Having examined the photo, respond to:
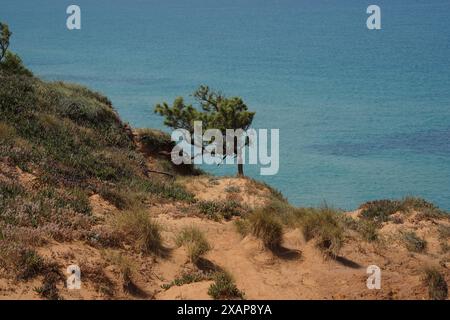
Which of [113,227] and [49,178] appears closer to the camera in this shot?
[113,227]

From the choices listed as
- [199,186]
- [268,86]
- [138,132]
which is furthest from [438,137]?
[199,186]

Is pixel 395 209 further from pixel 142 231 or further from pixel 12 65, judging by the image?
pixel 12 65

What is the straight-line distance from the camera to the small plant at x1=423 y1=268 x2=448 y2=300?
12.4m

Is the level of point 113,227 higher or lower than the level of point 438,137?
higher

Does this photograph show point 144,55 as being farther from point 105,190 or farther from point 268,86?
point 105,190

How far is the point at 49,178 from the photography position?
16.2m

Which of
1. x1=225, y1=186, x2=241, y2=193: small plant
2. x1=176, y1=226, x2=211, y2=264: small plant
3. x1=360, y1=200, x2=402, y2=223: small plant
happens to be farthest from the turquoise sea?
x1=176, y1=226, x2=211, y2=264: small plant

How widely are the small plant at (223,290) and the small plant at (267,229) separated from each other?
97.0 inches

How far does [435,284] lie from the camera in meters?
12.6

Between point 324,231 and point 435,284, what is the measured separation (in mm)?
2831

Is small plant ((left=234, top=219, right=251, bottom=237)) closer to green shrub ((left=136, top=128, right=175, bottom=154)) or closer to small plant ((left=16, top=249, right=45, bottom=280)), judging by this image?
small plant ((left=16, top=249, right=45, bottom=280))

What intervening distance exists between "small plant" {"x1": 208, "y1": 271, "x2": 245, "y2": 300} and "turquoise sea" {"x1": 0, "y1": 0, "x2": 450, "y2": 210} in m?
33.2
